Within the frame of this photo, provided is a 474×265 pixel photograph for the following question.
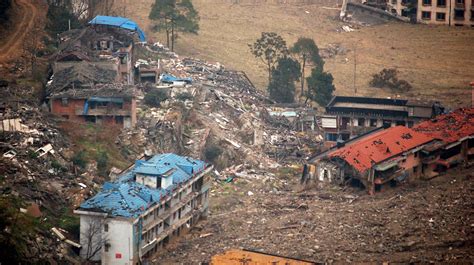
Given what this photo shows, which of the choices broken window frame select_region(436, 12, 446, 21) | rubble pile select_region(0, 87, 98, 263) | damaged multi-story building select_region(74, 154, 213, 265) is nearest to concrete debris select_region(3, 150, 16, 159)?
rubble pile select_region(0, 87, 98, 263)

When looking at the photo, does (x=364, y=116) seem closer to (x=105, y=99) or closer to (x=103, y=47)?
(x=103, y=47)

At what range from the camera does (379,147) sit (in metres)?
56.2

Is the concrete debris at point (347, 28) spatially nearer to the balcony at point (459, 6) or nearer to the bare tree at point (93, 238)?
the balcony at point (459, 6)

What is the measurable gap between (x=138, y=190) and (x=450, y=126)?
2021 cm

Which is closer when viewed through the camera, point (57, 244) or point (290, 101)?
point (57, 244)

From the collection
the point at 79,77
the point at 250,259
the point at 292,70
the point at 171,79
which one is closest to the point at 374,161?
the point at 250,259

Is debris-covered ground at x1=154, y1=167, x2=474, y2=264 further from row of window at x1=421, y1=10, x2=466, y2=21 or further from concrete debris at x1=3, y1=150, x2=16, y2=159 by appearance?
row of window at x1=421, y1=10, x2=466, y2=21

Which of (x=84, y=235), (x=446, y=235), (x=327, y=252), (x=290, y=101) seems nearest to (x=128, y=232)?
Result: (x=84, y=235)

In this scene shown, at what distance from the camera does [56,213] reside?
46531 mm

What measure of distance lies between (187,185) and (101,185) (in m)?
4.14

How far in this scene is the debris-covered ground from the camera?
46.2 meters

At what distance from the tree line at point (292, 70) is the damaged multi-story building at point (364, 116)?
3.63 metres

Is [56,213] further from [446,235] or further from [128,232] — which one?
[446,235]

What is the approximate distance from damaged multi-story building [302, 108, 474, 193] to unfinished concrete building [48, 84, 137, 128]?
905 cm
